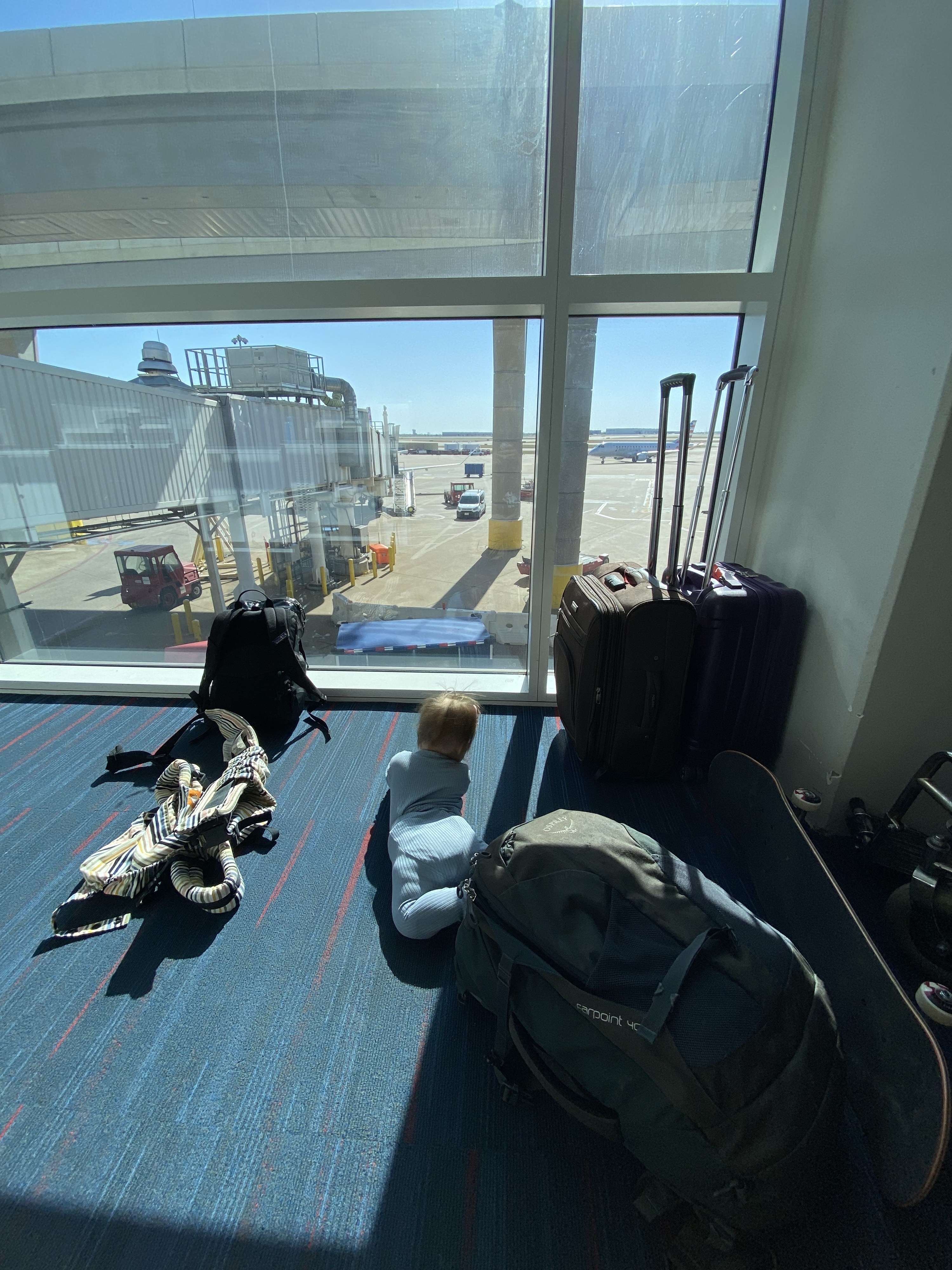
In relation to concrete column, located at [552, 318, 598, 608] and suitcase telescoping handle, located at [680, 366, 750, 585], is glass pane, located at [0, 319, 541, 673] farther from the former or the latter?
suitcase telescoping handle, located at [680, 366, 750, 585]

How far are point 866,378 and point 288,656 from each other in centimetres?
243

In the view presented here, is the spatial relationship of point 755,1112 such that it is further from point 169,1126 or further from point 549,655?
point 549,655

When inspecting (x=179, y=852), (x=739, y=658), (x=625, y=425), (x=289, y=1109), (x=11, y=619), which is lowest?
(x=289, y=1109)

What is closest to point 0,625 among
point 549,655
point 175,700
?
point 175,700

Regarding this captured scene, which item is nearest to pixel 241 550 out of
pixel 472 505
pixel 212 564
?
pixel 212 564

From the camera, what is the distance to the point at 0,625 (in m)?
2.93

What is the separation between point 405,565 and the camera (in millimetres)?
2723

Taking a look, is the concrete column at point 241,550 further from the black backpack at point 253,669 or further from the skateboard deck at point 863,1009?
the skateboard deck at point 863,1009

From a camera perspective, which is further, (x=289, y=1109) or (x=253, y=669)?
(x=253, y=669)

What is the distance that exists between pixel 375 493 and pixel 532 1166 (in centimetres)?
246

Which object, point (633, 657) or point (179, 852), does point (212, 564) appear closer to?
point (179, 852)

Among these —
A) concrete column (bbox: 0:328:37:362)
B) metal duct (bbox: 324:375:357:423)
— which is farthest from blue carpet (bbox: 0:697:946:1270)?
concrete column (bbox: 0:328:37:362)

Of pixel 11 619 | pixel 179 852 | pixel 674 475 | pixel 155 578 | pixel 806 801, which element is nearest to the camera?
pixel 179 852

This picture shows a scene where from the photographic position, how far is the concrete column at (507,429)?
7.50ft
